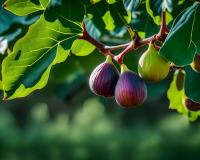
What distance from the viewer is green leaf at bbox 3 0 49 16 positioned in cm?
170

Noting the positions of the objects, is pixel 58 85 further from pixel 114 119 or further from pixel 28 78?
pixel 114 119

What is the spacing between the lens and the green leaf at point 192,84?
5.87 ft

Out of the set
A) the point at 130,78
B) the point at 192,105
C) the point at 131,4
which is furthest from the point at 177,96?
the point at 131,4

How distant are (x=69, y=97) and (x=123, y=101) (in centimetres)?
142

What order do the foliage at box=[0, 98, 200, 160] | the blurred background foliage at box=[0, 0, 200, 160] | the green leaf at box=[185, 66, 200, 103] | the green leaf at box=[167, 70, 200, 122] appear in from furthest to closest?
the foliage at box=[0, 98, 200, 160], the blurred background foliage at box=[0, 0, 200, 160], the green leaf at box=[167, 70, 200, 122], the green leaf at box=[185, 66, 200, 103]

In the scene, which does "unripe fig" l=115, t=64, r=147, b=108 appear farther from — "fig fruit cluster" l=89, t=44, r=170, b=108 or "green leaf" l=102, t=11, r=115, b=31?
"green leaf" l=102, t=11, r=115, b=31

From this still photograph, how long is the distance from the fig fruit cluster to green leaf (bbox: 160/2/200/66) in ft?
0.27

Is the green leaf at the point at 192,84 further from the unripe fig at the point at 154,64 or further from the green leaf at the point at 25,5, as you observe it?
the green leaf at the point at 25,5

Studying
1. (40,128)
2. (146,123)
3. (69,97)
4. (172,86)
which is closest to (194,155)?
(146,123)

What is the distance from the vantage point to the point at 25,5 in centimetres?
171

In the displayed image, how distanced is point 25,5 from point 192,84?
40 centimetres

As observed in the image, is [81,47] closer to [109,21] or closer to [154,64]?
[109,21]

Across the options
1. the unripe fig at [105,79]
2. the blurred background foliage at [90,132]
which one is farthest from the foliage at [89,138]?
the unripe fig at [105,79]

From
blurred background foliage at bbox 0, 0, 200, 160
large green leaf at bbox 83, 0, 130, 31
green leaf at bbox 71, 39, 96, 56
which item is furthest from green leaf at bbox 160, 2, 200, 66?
blurred background foliage at bbox 0, 0, 200, 160
